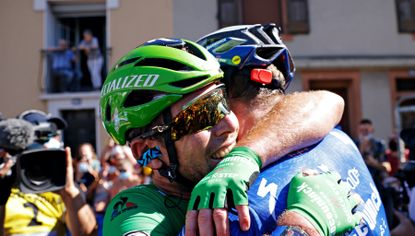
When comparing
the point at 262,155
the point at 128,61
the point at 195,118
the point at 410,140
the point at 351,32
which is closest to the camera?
the point at 262,155

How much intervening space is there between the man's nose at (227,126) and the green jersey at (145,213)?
25 centimetres

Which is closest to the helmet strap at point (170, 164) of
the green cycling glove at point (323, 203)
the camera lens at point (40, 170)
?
the green cycling glove at point (323, 203)

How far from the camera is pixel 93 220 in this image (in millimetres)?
3314

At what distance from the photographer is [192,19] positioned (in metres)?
14.5

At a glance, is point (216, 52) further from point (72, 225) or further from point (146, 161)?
point (72, 225)

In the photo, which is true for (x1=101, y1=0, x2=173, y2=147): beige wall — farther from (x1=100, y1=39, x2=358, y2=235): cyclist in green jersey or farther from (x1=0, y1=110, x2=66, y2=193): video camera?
(x1=100, y1=39, x2=358, y2=235): cyclist in green jersey

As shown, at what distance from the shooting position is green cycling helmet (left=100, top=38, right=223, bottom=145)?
5.08 feet

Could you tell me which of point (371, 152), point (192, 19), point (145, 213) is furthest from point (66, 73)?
point (145, 213)

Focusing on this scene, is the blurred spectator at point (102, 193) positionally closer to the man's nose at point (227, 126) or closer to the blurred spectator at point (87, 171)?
the blurred spectator at point (87, 171)

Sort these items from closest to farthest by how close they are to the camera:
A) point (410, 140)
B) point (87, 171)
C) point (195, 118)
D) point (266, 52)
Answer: point (195, 118), point (266, 52), point (410, 140), point (87, 171)

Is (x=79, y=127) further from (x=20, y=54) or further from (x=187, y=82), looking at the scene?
(x=187, y=82)

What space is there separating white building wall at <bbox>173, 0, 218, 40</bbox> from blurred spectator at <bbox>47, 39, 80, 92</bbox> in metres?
3.24

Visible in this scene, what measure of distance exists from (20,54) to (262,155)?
47.9ft

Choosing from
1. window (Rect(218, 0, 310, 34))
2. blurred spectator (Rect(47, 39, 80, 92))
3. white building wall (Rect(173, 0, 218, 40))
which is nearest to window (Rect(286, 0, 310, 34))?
window (Rect(218, 0, 310, 34))
